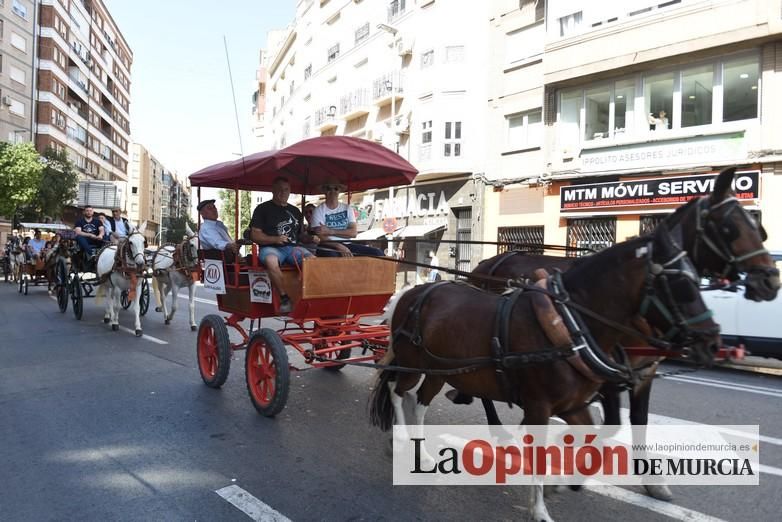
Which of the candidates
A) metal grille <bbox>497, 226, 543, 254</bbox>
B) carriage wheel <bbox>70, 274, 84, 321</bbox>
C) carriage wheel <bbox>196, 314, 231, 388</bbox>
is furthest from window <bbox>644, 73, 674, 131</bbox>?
carriage wheel <bbox>70, 274, 84, 321</bbox>

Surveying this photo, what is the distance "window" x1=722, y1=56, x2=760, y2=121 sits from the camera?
47.6 feet

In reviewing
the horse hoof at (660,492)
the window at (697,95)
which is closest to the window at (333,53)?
the window at (697,95)

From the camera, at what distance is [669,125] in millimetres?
16109

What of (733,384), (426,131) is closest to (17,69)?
(426,131)

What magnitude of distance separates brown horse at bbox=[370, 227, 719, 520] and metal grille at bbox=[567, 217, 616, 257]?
13832 millimetres

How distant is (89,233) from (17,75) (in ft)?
138

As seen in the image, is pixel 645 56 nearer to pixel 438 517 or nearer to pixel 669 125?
pixel 669 125

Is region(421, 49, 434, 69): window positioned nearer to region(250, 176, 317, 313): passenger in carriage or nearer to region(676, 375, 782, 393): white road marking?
region(676, 375, 782, 393): white road marking

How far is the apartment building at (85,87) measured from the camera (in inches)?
1889

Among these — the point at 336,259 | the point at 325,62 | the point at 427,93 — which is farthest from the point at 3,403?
the point at 325,62

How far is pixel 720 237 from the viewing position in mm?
2883

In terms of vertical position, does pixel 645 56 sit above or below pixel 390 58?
below

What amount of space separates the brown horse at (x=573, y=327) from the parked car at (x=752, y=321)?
5414 millimetres

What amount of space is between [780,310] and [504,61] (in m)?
15.3
